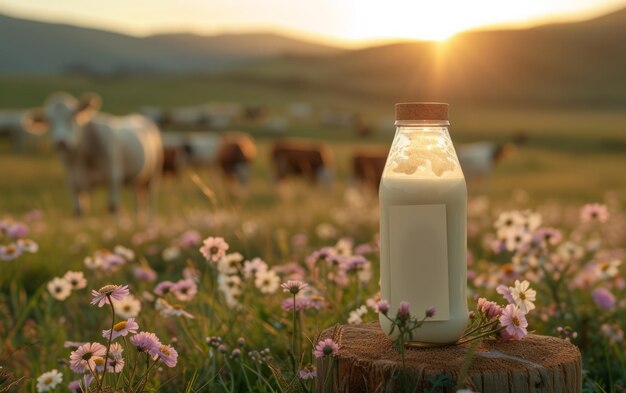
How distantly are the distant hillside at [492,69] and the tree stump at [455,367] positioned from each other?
232ft

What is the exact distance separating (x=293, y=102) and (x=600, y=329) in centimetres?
6568

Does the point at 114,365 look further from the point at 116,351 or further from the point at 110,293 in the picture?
the point at 110,293

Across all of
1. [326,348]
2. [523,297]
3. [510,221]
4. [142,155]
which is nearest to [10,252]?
[326,348]

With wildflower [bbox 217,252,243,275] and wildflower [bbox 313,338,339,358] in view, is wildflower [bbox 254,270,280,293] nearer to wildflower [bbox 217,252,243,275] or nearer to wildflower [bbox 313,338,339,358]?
wildflower [bbox 217,252,243,275]

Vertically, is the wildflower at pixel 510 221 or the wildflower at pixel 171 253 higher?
the wildflower at pixel 510 221

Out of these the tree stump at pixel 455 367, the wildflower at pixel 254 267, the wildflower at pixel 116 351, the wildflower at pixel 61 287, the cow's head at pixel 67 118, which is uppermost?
the cow's head at pixel 67 118

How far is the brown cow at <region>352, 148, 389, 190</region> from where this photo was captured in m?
16.0

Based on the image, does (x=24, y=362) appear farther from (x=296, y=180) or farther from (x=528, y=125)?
(x=528, y=125)

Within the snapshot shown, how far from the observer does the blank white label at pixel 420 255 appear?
2105 mm

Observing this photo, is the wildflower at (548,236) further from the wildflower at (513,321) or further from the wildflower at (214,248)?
the wildflower at (214,248)

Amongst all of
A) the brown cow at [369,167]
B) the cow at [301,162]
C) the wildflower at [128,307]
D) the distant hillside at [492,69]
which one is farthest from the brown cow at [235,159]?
the distant hillside at [492,69]

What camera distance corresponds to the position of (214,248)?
2670 mm

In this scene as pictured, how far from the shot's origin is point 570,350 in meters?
2.29

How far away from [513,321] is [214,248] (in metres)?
1.13
